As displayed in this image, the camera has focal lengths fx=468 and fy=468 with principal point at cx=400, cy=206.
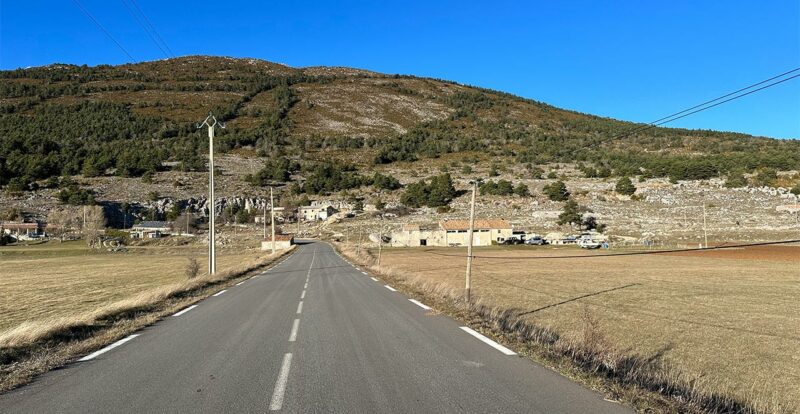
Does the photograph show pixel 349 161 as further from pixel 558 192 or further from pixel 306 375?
pixel 306 375

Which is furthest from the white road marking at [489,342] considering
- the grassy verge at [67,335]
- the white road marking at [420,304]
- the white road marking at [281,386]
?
the grassy verge at [67,335]

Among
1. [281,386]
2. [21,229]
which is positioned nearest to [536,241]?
[281,386]

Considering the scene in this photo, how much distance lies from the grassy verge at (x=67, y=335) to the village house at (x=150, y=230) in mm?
87425

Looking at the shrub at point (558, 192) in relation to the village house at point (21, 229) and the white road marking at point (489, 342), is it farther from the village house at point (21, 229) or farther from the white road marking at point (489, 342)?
the village house at point (21, 229)

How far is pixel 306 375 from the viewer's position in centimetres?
635

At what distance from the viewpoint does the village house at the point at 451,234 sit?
282 feet

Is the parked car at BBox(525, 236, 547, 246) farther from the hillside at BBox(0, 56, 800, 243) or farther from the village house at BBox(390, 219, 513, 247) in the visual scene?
the hillside at BBox(0, 56, 800, 243)

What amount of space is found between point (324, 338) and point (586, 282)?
76.0ft

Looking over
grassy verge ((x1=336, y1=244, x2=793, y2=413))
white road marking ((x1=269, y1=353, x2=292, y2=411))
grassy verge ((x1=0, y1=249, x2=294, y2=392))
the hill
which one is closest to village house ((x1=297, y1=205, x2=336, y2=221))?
the hill

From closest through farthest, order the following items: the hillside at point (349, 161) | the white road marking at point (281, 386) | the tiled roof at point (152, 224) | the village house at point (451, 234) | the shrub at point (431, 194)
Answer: the white road marking at point (281, 386), the village house at point (451, 234), the tiled roof at point (152, 224), the hillside at point (349, 161), the shrub at point (431, 194)

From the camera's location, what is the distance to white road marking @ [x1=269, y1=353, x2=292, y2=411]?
5148 mm

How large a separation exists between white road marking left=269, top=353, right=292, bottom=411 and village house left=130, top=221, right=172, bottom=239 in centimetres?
9601

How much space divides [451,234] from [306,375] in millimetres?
80478

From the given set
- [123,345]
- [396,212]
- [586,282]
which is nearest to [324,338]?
[123,345]
